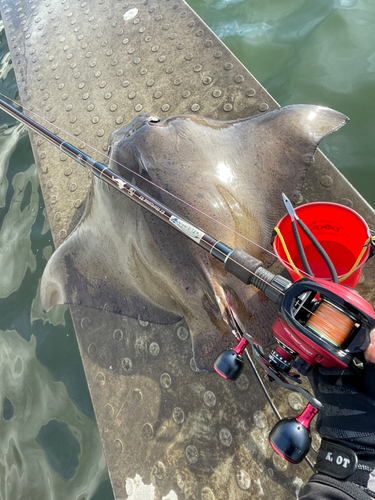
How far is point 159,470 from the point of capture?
7.51 feet

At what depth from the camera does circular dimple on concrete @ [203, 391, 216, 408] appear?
226 centimetres

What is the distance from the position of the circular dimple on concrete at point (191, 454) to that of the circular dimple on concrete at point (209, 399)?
0.88 ft

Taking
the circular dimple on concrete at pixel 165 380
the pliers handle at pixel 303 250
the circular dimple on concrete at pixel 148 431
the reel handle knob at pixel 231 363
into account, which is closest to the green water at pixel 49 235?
the circular dimple on concrete at pixel 148 431

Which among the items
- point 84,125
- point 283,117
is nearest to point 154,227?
point 283,117

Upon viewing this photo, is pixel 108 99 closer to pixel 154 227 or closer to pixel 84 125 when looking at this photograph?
pixel 84 125

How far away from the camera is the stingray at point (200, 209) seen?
186cm

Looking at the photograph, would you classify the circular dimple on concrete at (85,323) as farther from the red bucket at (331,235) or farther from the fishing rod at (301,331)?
the red bucket at (331,235)

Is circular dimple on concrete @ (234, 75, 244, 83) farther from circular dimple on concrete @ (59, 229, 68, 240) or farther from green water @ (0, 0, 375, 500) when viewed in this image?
circular dimple on concrete @ (59, 229, 68, 240)

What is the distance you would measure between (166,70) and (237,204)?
2.02 meters

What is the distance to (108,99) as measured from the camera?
3529 mm

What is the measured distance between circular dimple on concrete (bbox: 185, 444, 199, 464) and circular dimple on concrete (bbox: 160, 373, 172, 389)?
0.39 m

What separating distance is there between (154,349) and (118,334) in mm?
345

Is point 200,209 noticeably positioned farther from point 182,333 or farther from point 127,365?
point 127,365

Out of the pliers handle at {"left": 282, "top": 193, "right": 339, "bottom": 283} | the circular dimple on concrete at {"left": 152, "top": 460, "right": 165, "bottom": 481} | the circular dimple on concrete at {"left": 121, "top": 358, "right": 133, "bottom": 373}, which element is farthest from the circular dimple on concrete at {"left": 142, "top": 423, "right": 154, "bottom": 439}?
the pliers handle at {"left": 282, "top": 193, "right": 339, "bottom": 283}
